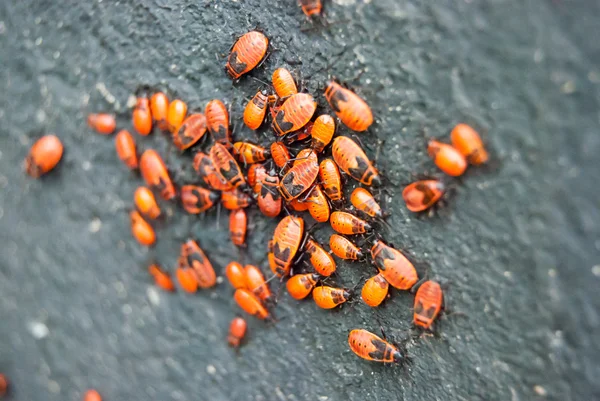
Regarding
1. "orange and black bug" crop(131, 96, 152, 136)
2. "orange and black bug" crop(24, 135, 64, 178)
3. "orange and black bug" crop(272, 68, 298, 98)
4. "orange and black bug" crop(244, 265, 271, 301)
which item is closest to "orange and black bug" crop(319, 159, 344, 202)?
"orange and black bug" crop(272, 68, 298, 98)

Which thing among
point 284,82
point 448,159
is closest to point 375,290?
point 448,159

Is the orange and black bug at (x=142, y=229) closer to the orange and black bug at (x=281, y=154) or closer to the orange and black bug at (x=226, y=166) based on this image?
the orange and black bug at (x=226, y=166)

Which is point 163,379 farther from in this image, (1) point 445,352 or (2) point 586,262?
(2) point 586,262

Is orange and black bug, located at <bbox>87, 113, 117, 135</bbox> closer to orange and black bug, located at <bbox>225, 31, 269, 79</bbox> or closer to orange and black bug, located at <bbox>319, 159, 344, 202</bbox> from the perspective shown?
orange and black bug, located at <bbox>225, 31, 269, 79</bbox>

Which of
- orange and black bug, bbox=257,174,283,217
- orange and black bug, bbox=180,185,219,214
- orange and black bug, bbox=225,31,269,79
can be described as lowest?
orange and black bug, bbox=180,185,219,214

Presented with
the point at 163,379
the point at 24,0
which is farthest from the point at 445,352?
the point at 24,0

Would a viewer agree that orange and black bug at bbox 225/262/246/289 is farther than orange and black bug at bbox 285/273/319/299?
Yes
